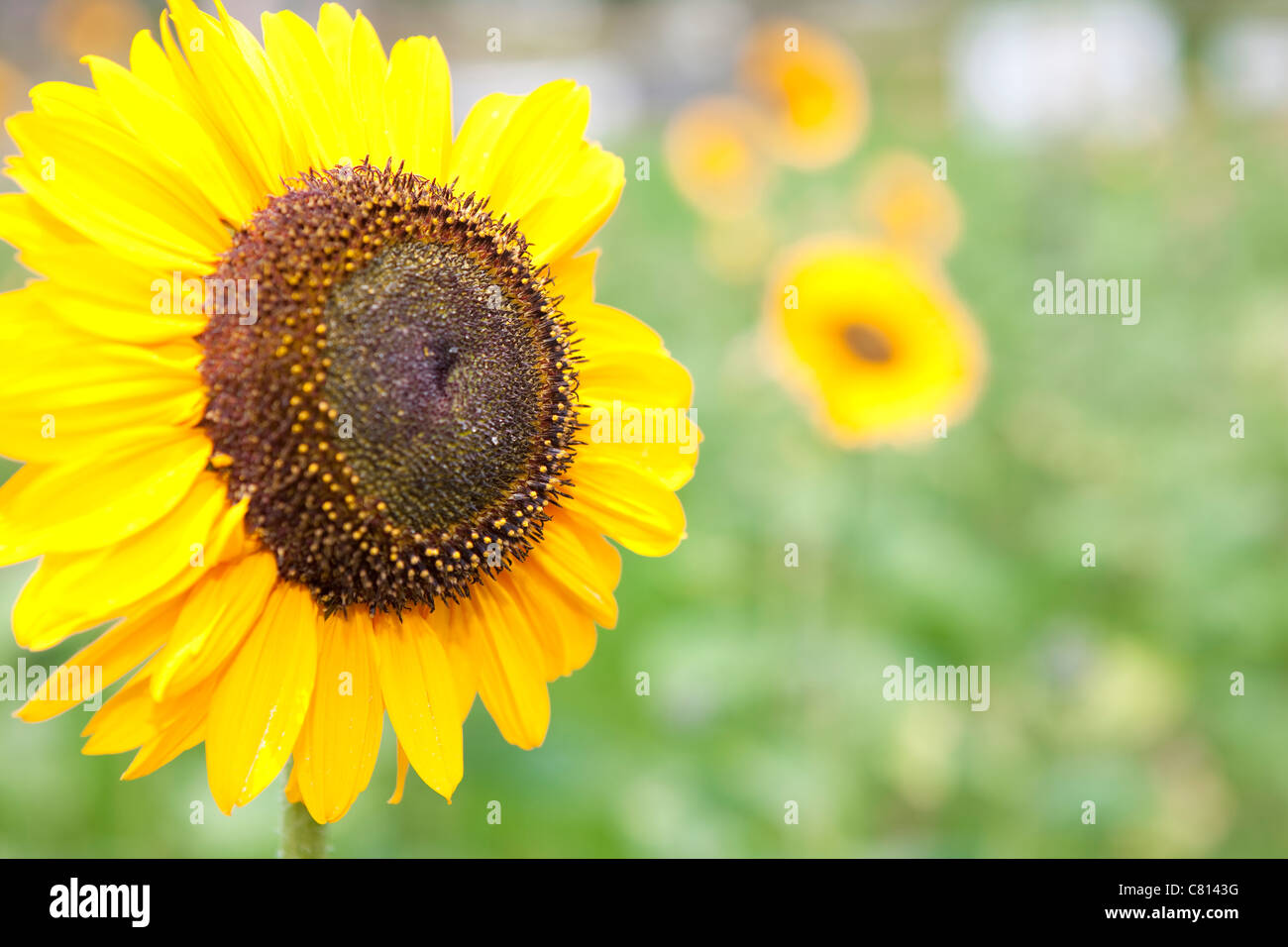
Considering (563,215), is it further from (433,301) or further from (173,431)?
(173,431)

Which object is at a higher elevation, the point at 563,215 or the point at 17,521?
the point at 563,215

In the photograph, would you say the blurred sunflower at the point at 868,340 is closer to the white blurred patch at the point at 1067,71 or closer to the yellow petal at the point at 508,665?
the yellow petal at the point at 508,665

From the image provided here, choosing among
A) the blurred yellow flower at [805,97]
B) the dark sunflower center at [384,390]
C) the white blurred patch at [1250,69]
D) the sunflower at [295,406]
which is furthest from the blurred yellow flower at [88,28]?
the white blurred patch at [1250,69]

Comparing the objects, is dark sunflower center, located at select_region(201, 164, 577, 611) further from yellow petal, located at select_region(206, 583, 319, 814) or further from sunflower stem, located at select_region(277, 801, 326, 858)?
sunflower stem, located at select_region(277, 801, 326, 858)

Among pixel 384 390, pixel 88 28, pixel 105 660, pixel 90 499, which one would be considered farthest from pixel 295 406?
pixel 88 28

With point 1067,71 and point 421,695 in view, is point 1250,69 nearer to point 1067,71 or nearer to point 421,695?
point 1067,71
